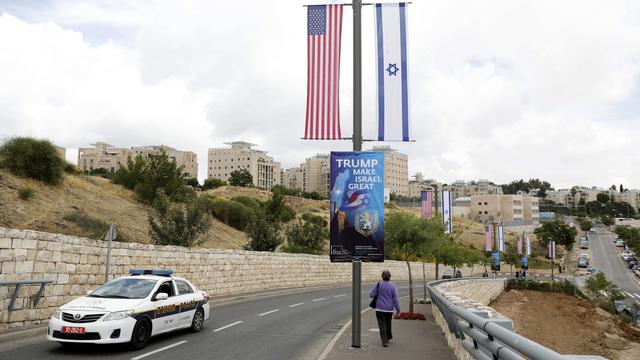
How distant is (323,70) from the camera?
10781 mm

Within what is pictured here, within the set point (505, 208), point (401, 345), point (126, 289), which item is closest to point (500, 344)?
point (401, 345)

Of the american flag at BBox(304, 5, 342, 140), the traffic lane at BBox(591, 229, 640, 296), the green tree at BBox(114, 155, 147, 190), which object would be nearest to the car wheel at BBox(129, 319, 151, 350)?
the american flag at BBox(304, 5, 342, 140)

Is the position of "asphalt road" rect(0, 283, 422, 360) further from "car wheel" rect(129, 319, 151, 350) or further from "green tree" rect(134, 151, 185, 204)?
"green tree" rect(134, 151, 185, 204)

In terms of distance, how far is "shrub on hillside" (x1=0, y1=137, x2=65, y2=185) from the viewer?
36062mm

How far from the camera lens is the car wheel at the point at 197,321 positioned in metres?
13.9

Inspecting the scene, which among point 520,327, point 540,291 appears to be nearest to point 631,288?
point 540,291

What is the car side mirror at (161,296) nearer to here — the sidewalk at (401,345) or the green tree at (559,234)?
the sidewalk at (401,345)

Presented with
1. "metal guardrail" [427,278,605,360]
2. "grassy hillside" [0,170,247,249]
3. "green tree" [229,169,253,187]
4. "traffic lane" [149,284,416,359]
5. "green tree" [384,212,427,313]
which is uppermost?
"green tree" [229,169,253,187]

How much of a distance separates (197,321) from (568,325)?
4032 centimetres

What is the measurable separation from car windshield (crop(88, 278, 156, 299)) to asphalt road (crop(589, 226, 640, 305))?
61.9 metres

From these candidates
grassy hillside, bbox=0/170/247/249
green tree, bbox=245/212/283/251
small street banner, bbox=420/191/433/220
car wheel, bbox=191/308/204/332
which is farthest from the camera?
green tree, bbox=245/212/283/251

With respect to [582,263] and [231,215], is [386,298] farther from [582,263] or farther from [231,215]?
[582,263]

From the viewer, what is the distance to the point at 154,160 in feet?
162

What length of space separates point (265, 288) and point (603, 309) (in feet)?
129
